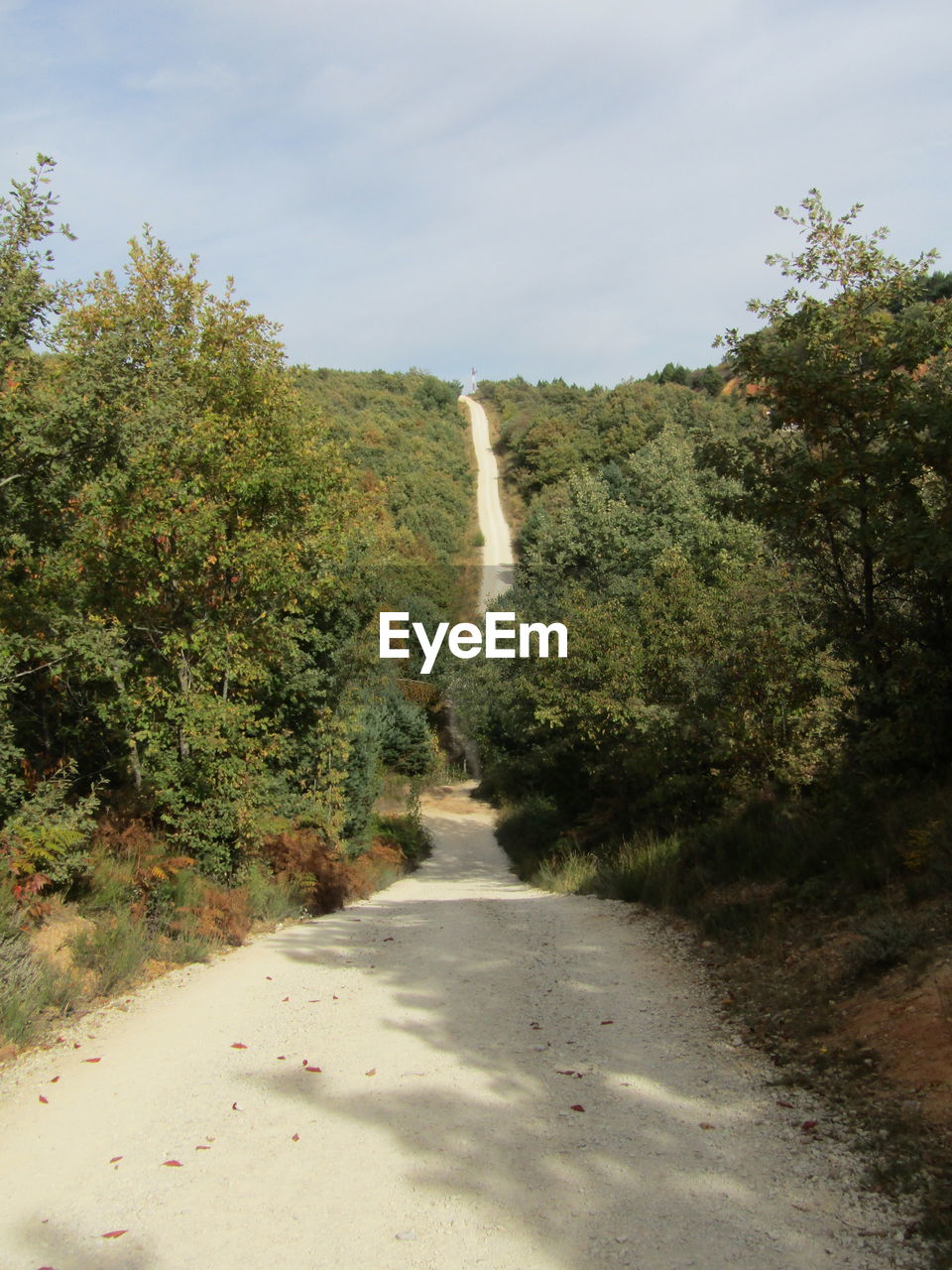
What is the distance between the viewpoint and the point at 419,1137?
518 centimetres

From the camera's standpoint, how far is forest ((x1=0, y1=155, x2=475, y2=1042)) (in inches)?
368

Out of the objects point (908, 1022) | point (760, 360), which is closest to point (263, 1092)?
point (908, 1022)

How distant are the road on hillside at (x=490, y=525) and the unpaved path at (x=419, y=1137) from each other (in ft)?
143

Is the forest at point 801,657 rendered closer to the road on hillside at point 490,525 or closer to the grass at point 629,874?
the grass at point 629,874

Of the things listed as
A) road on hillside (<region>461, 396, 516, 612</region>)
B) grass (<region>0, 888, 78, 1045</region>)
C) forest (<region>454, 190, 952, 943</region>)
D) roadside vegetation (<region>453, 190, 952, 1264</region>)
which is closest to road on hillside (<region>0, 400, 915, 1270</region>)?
grass (<region>0, 888, 78, 1045</region>)

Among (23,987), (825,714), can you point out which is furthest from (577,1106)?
(825,714)

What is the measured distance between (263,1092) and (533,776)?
2620cm

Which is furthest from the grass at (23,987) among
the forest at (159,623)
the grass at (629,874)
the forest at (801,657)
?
the grass at (629,874)

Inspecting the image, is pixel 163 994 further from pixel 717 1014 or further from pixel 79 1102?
pixel 717 1014

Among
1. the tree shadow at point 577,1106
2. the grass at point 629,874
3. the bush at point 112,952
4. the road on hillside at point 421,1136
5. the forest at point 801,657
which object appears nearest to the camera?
the road on hillside at point 421,1136

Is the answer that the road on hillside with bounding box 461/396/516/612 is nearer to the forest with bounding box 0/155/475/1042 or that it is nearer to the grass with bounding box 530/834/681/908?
the grass with bounding box 530/834/681/908

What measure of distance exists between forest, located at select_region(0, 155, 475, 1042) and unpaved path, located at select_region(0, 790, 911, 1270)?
1.52m

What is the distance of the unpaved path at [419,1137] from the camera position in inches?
162

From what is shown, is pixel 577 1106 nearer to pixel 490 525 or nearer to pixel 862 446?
pixel 862 446
